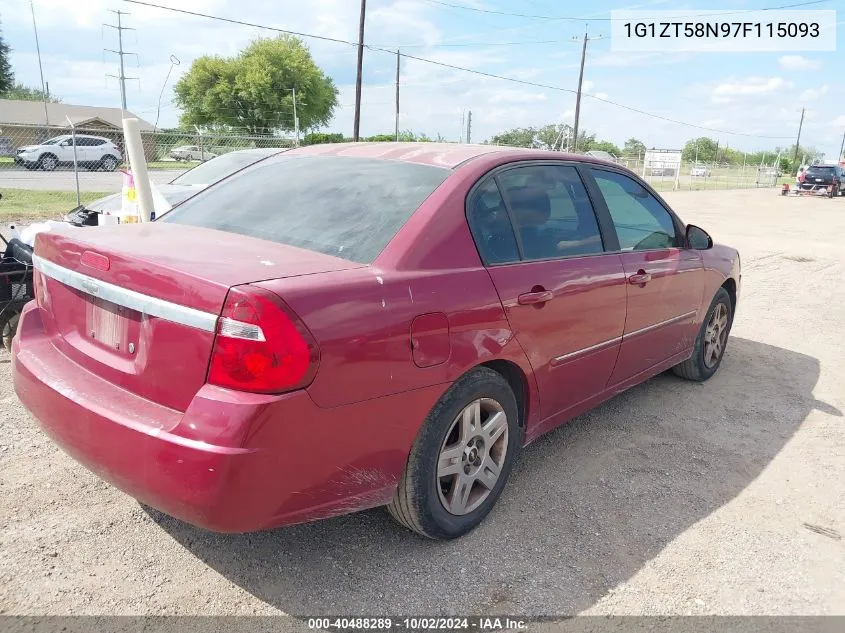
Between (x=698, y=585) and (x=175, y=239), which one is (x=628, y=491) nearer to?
(x=698, y=585)

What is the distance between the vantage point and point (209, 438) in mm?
1991

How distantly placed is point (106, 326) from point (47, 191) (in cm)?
1802

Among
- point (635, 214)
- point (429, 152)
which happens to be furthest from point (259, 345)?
point (635, 214)

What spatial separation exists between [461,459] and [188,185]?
7.10 m

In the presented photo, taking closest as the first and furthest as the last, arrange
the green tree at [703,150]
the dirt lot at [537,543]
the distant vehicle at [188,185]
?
the dirt lot at [537,543], the distant vehicle at [188,185], the green tree at [703,150]

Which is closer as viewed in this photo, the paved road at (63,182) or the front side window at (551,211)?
the front side window at (551,211)

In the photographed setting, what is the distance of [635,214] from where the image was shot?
3.92 meters

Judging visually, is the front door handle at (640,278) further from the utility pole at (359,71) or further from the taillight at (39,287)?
the utility pole at (359,71)

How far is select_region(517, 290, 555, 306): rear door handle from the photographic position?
9.29ft

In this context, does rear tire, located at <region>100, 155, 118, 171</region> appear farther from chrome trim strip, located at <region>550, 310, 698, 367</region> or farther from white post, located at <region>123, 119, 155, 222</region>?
chrome trim strip, located at <region>550, 310, 698, 367</region>

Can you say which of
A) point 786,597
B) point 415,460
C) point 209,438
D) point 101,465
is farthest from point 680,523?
point 101,465

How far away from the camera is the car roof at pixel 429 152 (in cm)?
304

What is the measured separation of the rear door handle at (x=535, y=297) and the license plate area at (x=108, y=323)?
1.53 metres

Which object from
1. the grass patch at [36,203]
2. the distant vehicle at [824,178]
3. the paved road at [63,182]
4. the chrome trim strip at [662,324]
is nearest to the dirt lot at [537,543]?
the chrome trim strip at [662,324]
